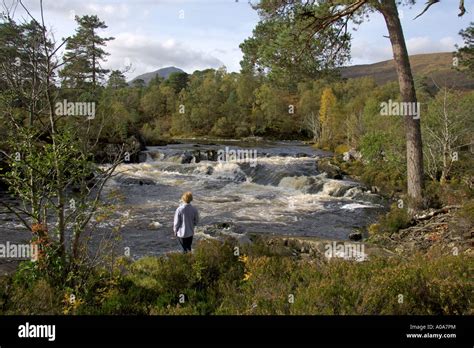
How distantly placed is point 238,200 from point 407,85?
39.3 feet

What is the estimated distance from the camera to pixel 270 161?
32.4 metres

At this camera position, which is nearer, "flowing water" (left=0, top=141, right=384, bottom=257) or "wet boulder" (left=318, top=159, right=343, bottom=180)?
"flowing water" (left=0, top=141, right=384, bottom=257)

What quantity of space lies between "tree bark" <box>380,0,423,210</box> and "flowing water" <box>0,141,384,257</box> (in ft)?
12.9

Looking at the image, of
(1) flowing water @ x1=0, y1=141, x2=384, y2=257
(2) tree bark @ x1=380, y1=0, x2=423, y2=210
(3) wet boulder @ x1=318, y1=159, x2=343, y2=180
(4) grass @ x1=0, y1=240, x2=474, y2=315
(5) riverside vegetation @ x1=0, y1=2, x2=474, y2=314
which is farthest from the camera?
(3) wet boulder @ x1=318, y1=159, x2=343, y2=180

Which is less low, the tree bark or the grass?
the tree bark

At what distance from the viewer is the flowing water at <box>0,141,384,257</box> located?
599 inches

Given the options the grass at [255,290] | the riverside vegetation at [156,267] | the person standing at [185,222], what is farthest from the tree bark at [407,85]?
the person standing at [185,222]

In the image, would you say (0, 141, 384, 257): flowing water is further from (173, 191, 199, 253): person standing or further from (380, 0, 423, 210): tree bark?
(380, 0, 423, 210): tree bark

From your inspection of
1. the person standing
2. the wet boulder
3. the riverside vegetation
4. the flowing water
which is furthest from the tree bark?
the wet boulder

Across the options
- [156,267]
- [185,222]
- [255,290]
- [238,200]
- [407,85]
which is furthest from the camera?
[238,200]

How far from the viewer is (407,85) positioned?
11.3m

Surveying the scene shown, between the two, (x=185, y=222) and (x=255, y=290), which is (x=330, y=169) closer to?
(x=185, y=222)

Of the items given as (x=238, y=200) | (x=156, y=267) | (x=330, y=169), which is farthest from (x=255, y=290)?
(x=330, y=169)
